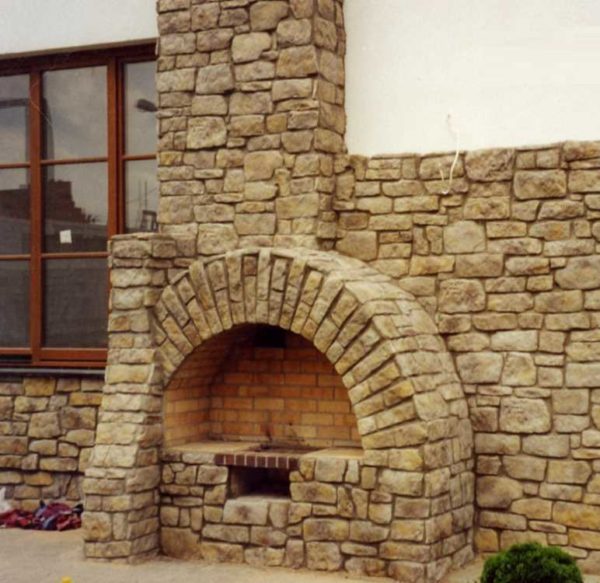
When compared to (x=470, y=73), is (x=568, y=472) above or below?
below

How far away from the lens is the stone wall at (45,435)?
11086 millimetres

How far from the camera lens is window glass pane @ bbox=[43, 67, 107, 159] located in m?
11.4

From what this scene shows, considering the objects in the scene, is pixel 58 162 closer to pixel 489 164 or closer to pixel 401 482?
pixel 489 164

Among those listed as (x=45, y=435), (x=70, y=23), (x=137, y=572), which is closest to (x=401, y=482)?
(x=137, y=572)

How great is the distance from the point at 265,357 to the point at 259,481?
1007 mm

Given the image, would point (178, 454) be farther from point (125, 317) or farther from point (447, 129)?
point (447, 129)

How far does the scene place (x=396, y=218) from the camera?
9656 mm

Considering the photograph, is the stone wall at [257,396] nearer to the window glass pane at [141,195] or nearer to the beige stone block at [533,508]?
the beige stone block at [533,508]

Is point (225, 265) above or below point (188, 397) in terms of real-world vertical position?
above

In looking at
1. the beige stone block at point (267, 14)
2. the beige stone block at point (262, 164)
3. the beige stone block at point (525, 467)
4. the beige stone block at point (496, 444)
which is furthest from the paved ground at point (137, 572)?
the beige stone block at point (267, 14)

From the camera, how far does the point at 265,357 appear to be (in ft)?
33.5

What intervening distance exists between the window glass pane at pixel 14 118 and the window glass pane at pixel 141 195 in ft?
3.66

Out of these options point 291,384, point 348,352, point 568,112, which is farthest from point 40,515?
point 568,112

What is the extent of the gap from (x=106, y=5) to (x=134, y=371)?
3.37m
